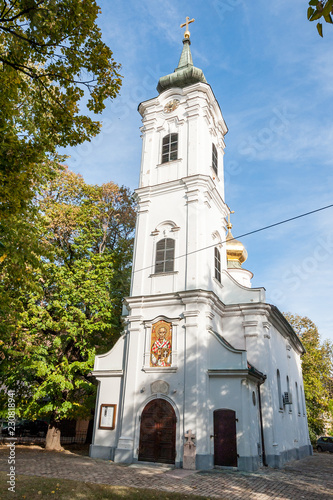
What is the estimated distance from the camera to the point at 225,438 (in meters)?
13.1

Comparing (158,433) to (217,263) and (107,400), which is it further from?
(217,263)

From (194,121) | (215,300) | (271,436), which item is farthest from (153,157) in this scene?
(271,436)

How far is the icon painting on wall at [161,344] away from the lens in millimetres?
Answer: 14523

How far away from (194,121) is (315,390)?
2310cm

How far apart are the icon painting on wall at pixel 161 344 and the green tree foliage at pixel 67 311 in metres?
3.06

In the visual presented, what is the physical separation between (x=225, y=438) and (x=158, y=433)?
2.37 m

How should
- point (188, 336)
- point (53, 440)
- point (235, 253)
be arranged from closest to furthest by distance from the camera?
1. point (188, 336)
2. point (53, 440)
3. point (235, 253)

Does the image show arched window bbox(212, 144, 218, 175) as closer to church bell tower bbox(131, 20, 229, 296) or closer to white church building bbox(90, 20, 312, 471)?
church bell tower bbox(131, 20, 229, 296)

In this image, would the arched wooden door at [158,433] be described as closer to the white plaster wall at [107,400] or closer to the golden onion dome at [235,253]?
the white plaster wall at [107,400]

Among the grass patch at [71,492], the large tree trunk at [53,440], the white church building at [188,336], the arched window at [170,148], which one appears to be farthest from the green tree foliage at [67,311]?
the grass patch at [71,492]

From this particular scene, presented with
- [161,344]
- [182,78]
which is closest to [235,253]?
[182,78]

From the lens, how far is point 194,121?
1903cm

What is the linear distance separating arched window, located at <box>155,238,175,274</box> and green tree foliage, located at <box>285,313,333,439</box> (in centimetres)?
1974

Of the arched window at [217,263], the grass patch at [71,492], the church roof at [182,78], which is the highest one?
the church roof at [182,78]
